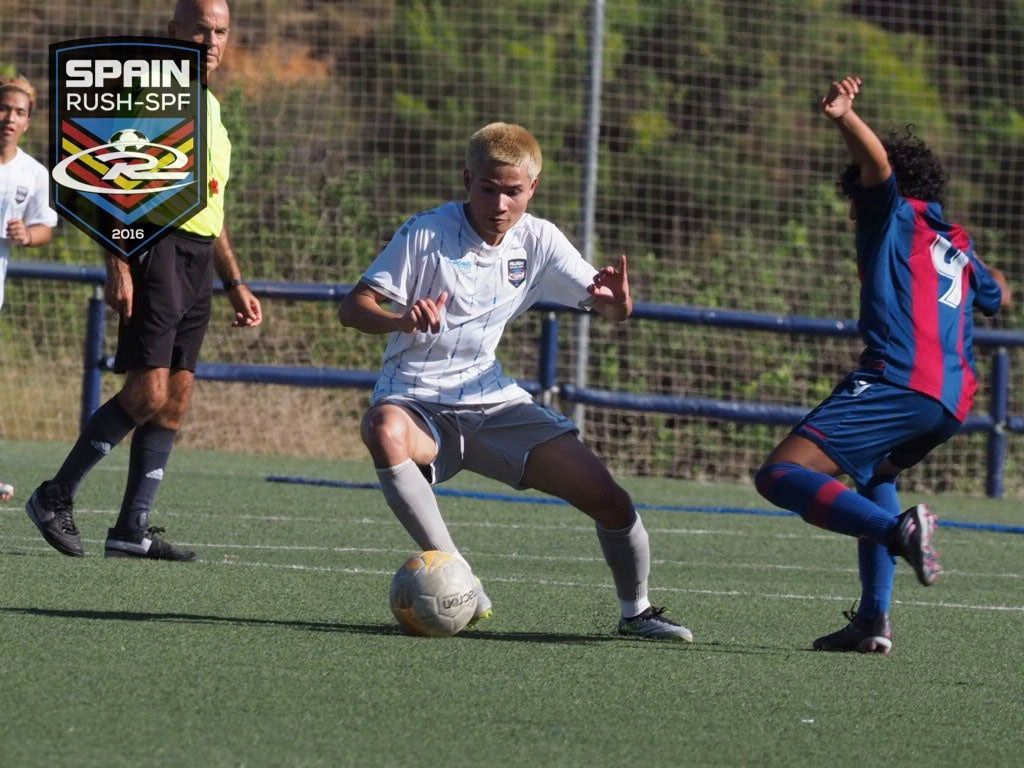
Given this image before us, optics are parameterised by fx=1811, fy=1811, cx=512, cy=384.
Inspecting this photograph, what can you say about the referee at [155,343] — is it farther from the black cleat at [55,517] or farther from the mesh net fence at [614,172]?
the mesh net fence at [614,172]

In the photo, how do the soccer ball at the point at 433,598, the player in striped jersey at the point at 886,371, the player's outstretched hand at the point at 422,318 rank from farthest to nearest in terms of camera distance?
the player in striped jersey at the point at 886,371 → the soccer ball at the point at 433,598 → the player's outstretched hand at the point at 422,318

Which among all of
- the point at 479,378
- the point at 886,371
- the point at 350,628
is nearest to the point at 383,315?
the point at 479,378

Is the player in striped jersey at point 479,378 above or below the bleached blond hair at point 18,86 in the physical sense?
below

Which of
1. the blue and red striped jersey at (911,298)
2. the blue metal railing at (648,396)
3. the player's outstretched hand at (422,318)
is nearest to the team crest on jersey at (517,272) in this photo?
the player's outstretched hand at (422,318)

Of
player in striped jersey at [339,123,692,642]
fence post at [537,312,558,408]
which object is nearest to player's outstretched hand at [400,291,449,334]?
player in striped jersey at [339,123,692,642]

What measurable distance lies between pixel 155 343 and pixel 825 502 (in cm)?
275

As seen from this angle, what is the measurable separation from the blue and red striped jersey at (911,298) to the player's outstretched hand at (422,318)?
51.4 inches

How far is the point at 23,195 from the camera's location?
26.2 ft

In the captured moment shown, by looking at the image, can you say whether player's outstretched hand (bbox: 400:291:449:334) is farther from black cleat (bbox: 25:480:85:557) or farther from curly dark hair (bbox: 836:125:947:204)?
black cleat (bbox: 25:480:85:557)

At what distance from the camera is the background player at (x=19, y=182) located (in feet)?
25.8

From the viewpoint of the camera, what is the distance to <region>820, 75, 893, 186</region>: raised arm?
499 centimetres

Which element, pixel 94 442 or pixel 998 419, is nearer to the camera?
pixel 94 442

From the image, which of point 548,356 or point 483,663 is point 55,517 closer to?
point 483,663

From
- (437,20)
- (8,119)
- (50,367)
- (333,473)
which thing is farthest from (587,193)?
(437,20)
